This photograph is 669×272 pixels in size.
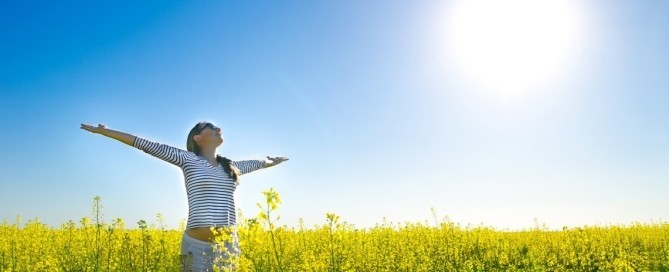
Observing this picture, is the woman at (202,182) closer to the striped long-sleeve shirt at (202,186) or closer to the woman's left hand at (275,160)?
the striped long-sleeve shirt at (202,186)

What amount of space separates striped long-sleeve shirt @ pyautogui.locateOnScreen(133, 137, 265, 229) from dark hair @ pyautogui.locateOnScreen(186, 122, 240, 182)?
51 mm

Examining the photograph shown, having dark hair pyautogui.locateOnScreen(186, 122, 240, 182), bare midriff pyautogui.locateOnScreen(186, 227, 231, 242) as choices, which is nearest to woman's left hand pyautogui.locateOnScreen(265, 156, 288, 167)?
dark hair pyautogui.locateOnScreen(186, 122, 240, 182)

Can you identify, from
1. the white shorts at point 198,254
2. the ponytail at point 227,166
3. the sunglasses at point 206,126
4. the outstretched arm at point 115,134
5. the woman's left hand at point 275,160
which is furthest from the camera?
the woman's left hand at point 275,160

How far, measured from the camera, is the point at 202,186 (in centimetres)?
479

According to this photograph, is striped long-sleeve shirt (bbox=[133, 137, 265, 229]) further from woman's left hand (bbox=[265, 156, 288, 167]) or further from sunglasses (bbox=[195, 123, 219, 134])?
woman's left hand (bbox=[265, 156, 288, 167])

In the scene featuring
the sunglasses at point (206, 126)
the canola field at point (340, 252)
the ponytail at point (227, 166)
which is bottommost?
the canola field at point (340, 252)

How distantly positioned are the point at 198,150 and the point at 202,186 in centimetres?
56

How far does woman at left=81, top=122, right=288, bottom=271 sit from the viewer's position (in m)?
4.60

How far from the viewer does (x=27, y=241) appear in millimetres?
11305

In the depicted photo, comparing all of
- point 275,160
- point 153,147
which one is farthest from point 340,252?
point 153,147

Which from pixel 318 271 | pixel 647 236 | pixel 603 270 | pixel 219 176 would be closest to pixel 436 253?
pixel 603 270

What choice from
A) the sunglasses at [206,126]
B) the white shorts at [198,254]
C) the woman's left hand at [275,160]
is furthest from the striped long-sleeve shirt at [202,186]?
the woman's left hand at [275,160]

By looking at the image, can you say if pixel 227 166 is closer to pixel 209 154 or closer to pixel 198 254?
pixel 209 154

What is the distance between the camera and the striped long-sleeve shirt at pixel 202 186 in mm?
4715
